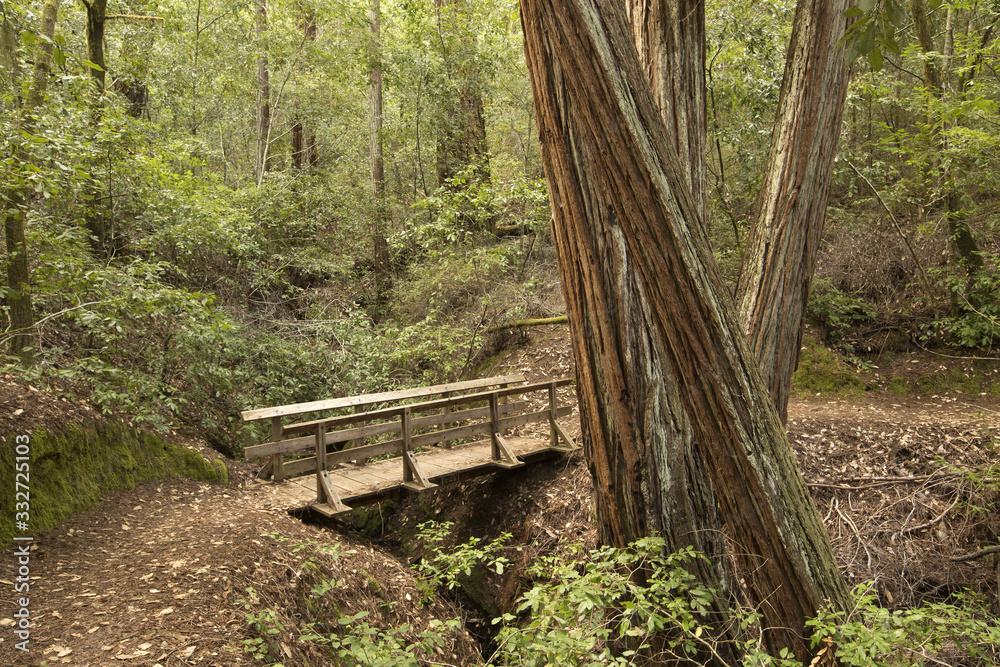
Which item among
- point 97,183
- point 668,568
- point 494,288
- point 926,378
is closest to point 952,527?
point 926,378

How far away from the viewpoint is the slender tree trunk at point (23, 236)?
5.35m

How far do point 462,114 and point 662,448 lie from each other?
11.5m

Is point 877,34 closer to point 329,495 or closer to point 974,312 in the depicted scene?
point 329,495

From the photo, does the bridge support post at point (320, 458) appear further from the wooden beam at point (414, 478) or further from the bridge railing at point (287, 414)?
the wooden beam at point (414, 478)

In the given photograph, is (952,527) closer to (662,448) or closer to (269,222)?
(662,448)

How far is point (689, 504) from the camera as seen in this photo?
369cm

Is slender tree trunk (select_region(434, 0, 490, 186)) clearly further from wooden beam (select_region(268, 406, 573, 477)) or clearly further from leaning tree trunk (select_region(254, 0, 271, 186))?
wooden beam (select_region(268, 406, 573, 477))

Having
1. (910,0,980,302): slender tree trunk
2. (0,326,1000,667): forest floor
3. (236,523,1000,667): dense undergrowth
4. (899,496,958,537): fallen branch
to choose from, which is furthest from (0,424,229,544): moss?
(910,0,980,302): slender tree trunk

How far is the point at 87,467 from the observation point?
17.7ft

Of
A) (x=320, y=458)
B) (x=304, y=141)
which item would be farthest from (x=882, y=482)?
(x=304, y=141)

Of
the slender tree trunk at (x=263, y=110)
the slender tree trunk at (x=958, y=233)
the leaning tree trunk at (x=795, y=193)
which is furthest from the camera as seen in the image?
the slender tree trunk at (x=263, y=110)

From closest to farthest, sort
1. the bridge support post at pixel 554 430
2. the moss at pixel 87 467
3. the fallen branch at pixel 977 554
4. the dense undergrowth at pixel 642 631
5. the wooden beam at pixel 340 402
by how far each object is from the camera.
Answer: the dense undergrowth at pixel 642 631, the moss at pixel 87 467, the fallen branch at pixel 977 554, the wooden beam at pixel 340 402, the bridge support post at pixel 554 430

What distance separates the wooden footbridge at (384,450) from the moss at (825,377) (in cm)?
390

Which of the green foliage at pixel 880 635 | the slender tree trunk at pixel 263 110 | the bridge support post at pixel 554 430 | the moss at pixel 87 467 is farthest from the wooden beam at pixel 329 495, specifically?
the slender tree trunk at pixel 263 110
